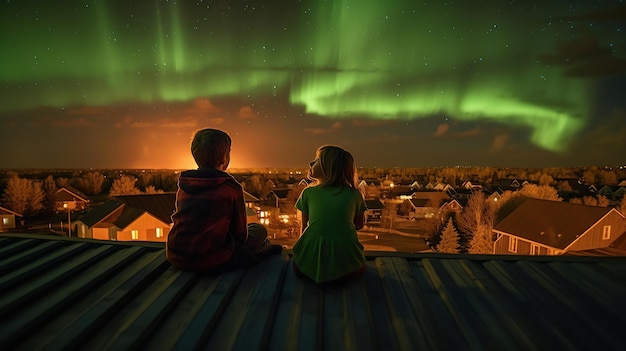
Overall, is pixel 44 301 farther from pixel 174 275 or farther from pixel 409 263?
pixel 409 263

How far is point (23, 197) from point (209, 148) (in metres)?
64.4

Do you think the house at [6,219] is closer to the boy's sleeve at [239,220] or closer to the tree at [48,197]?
the tree at [48,197]

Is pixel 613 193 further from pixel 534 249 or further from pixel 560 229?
pixel 534 249

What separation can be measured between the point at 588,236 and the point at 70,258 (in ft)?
82.1

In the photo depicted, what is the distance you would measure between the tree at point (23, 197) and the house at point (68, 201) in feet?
12.1

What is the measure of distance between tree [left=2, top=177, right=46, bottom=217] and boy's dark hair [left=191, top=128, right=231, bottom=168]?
2484 inches

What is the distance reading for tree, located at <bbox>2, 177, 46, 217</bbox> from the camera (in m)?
48.8

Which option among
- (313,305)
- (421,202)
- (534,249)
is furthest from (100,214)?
(421,202)

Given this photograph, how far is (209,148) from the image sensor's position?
127 inches

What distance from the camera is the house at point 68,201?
55.8 metres

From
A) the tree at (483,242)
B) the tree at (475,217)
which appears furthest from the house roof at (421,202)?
the tree at (483,242)

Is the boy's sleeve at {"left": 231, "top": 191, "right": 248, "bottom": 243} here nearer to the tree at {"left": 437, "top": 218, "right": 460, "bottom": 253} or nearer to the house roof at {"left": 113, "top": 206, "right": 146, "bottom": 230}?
the house roof at {"left": 113, "top": 206, "right": 146, "bottom": 230}

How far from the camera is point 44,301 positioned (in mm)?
2643

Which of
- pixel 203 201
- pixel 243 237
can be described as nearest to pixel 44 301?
pixel 203 201
